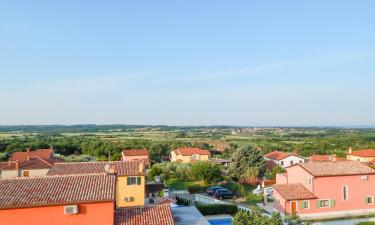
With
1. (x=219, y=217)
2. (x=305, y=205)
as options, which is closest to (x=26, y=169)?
(x=219, y=217)

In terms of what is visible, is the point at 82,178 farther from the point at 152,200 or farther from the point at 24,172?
the point at 24,172

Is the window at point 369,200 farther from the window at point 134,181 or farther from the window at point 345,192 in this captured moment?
the window at point 134,181

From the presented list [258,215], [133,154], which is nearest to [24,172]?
[133,154]

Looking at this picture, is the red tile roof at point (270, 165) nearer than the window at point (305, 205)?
No

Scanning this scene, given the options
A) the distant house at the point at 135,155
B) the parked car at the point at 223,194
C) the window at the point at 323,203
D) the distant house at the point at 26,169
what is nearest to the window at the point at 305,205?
the window at the point at 323,203

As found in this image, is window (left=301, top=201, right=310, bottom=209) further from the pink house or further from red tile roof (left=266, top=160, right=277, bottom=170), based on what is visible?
red tile roof (left=266, top=160, right=277, bottom=170)

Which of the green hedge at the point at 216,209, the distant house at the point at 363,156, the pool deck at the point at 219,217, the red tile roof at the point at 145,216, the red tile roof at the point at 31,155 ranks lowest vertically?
the pool deck at the point at 219,217

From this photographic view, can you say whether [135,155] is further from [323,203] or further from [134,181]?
[323,203]
